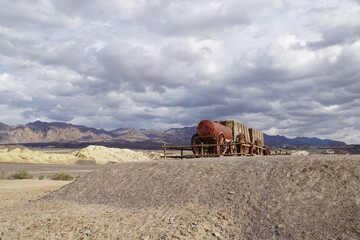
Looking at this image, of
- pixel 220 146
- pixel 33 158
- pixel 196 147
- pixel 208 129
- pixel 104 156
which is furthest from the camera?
pixel 104 156

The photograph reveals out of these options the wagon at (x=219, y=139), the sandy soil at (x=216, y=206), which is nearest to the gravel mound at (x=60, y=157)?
the wagon at (x=219, y=139)

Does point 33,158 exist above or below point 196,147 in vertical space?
below

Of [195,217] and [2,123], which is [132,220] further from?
[2,123]

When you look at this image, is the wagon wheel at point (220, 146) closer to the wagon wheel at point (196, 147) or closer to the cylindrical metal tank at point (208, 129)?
the cylindrical metal tank at point (208, 129)

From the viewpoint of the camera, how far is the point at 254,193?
373 inches

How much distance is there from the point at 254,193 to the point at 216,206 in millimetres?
1304

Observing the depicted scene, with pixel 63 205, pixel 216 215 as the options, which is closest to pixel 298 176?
pixel 216 215

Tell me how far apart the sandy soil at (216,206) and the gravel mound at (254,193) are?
23mm

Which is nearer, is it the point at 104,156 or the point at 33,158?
the point at 33,158

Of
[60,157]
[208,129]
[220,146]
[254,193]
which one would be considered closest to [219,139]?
[220,146]

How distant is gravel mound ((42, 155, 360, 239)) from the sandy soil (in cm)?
2

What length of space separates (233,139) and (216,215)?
1456cm

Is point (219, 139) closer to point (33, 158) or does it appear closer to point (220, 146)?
point (220, 146)

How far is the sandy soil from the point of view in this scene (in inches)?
309
